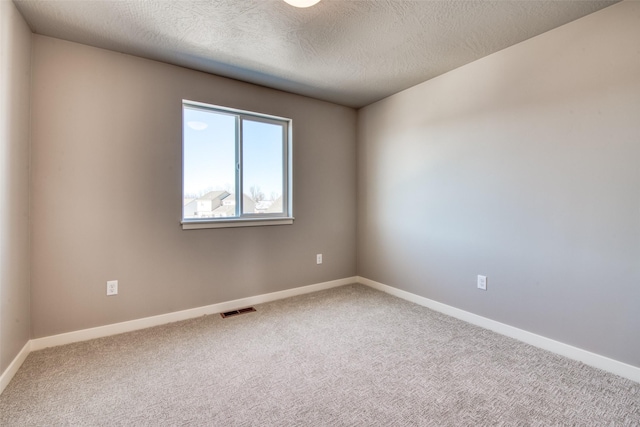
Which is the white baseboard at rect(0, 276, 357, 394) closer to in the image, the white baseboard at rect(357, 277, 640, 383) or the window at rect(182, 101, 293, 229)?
the window at rect(182, 101, 293, 229)

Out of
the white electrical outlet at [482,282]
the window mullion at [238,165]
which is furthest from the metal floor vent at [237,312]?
the white electrical outlet at [482,282]

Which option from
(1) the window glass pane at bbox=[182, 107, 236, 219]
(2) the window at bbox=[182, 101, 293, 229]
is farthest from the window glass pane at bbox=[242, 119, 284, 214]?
(1) the window glass pane at bbox=[182, 107, 236, 219]

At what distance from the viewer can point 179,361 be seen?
1.97 metres

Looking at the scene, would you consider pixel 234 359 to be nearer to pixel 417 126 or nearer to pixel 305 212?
pixel 305 212

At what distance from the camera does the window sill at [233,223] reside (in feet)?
8.88

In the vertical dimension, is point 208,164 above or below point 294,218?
above

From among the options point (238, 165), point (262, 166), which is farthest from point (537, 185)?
point (238, 165)

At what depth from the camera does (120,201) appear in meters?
2.41

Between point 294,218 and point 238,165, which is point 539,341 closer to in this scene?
point 294,218

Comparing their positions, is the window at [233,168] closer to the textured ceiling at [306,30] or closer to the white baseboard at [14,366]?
the textured ceiling at [306,30]

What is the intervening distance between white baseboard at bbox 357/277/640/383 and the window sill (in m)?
1.59

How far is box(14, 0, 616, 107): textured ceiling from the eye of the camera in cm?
184

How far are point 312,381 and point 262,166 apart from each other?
7.20 ft

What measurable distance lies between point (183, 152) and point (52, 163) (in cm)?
92
